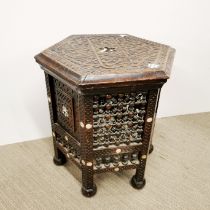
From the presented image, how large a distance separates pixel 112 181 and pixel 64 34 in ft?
2.71

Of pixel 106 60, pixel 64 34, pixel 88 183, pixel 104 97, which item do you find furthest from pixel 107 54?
pixel 88 183

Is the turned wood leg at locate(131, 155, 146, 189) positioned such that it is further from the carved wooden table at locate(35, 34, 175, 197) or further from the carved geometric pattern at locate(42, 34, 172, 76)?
the carved geometric pattern at locate(42, 34, 172, 76)

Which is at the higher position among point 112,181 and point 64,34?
point 64,34

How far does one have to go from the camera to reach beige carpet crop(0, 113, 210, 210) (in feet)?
4.36

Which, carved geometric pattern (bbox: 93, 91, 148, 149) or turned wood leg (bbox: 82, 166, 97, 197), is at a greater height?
carved geometric pattern (bbox: 93, 91, 148, 149)

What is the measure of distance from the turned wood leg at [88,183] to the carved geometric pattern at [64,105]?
0.19 metres

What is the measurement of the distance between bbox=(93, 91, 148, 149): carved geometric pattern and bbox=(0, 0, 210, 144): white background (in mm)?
607

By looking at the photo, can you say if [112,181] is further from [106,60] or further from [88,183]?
[106,60]

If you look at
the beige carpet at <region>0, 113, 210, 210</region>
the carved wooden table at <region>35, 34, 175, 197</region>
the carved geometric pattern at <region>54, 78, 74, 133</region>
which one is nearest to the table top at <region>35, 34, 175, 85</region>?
the carved wooden table at <region>35, 34, 175, 197</region>

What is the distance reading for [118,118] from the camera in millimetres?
1172

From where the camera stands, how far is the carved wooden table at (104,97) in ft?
3.43

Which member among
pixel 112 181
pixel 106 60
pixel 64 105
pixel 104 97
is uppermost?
pixel 106 60

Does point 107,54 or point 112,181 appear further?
point 112,181

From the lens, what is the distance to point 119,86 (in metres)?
1.04
